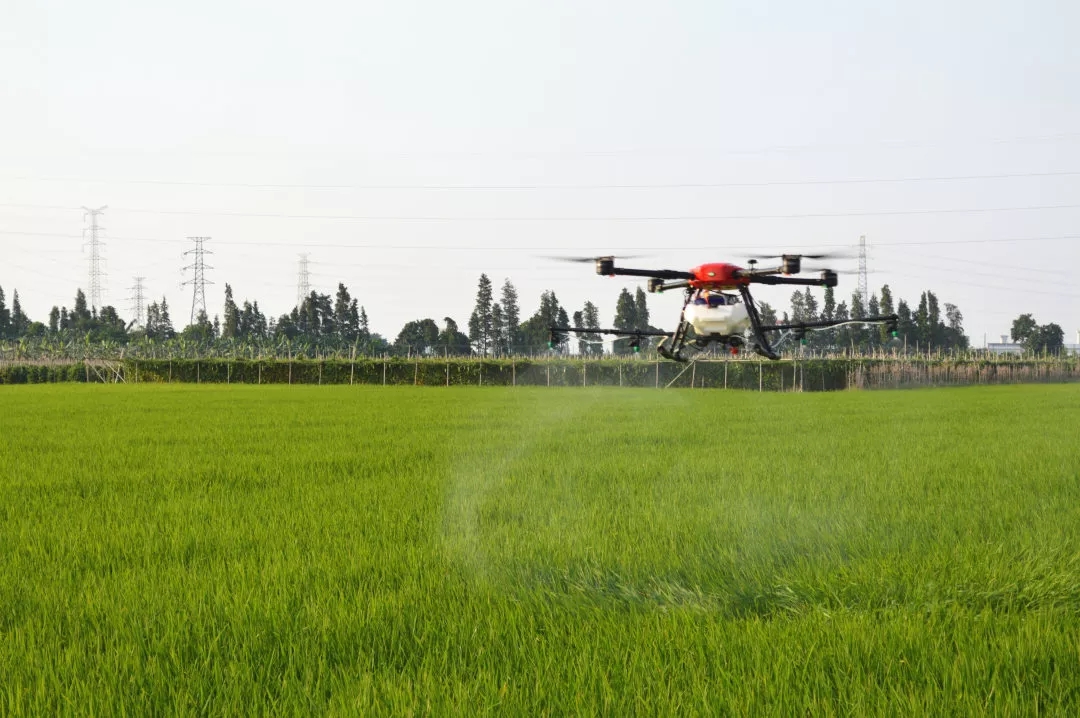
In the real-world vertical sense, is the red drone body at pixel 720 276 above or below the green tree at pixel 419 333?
below

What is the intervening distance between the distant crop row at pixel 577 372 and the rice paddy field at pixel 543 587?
32517mm

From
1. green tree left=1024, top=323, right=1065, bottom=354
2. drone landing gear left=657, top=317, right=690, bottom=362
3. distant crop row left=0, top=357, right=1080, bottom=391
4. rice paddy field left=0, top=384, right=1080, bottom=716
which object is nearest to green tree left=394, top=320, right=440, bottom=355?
distant crop row left=0, top=357, right=1080, bottom=391

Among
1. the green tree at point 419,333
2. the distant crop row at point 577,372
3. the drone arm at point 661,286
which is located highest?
the green tree at point 419,333

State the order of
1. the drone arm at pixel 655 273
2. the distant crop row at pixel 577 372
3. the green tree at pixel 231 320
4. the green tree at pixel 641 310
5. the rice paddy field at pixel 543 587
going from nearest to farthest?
the rice paddy field at pixel 543 587, the drone arm at pixel 655 273, the distant crop row at pixel 577 372, the green tree at pixel 641 310, the green tree at pixel 231 320

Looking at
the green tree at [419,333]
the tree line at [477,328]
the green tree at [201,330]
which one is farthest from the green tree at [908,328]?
the green tree at [201,330]

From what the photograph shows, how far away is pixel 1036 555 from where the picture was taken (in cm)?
554

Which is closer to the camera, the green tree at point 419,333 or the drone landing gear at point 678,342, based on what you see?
the drone landing gear at point 678,342

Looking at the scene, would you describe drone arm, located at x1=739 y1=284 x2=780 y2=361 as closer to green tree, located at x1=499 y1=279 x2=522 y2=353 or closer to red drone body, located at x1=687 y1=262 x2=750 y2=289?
red drone body, located at x1=687 y1=262 x2=750 y2=289

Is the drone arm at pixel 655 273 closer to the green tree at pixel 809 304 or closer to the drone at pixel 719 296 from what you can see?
the drone at pixel 719 296

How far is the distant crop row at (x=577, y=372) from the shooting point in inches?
1730

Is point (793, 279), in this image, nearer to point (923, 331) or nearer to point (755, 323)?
point (755, 323)

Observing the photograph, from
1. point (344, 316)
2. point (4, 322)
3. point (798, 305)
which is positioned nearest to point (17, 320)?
point (4, 322)

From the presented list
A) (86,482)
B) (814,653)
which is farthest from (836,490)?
(86,482)

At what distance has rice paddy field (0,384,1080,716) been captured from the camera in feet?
11.4
